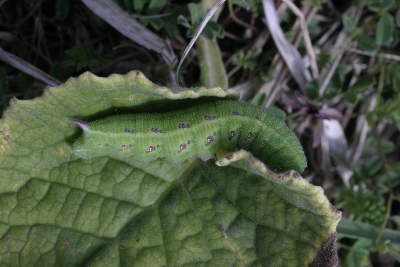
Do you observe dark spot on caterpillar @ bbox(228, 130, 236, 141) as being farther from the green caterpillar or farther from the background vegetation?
the background vegetation

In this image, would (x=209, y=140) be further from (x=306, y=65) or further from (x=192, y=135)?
(x=306, y=65)

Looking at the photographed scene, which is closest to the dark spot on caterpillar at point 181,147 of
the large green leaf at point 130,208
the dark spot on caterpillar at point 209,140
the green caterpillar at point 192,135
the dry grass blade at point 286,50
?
the green caterpillar at point 192,135

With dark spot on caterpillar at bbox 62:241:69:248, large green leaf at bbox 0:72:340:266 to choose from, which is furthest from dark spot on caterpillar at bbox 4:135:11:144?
dark spot on caterpillar at bbox 62:241:69:248

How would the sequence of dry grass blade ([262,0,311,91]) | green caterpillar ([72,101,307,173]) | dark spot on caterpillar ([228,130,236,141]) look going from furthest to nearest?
dry grass blade ([262,0,311,91]), dark spot on caterpillar ([228,130,236,141]), green caterpillar ([72,101,307,173])

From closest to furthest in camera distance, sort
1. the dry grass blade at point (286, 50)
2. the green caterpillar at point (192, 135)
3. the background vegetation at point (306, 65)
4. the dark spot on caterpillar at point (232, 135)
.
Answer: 1. the green caterpillar at point (192, 135)
2. the dark spot on caterpillar at point (232, 135)
3. the background vegetation at point (306, 65)
4. the dry grass blade at point (286, 50)

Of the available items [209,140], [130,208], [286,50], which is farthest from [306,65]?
[130,208]

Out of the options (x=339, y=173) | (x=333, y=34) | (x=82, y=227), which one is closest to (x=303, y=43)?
(x=333, y=34)

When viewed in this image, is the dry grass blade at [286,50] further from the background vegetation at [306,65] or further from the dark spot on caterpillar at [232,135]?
the dark spot on caterpillar at [232,135]
